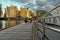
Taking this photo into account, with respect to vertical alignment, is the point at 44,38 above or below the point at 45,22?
below

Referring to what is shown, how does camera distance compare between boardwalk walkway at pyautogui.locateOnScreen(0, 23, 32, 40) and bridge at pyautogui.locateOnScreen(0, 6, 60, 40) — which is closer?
bridge at pyautogui.locateOnScreen(0, 6, 60, 40)

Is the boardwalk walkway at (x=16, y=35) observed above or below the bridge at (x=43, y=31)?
below

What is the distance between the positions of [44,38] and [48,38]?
33 centimetres

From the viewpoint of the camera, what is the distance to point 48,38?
8.19 m

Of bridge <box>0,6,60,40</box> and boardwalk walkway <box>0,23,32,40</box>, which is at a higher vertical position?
bridge <box>0,6,60,40</box>

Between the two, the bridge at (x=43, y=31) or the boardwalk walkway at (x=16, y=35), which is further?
the boardwalk walkway at (x=16, y=35)

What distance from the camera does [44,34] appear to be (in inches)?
331

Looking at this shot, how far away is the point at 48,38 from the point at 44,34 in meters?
0.30

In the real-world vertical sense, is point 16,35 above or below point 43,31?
below

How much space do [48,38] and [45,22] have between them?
29.2 inches

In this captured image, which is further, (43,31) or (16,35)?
(16,35)

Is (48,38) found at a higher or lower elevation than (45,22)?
lower
